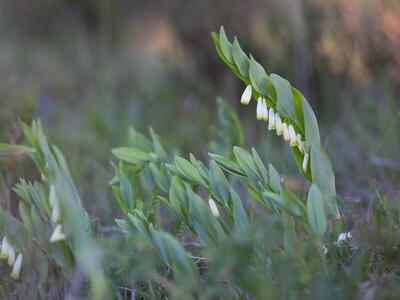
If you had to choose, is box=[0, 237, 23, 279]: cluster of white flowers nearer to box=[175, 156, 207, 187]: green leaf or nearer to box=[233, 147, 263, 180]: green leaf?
box=[175, 156, 207, 187]: green leaf

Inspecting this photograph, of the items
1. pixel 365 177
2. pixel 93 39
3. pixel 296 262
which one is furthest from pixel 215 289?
pixel 93 39

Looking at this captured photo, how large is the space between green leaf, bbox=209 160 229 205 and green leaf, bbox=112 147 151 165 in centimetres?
41

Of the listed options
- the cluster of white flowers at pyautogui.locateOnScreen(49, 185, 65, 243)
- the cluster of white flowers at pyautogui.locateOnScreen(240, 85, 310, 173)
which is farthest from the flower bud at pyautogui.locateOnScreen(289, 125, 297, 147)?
the cluster of white flowers at pyautogui.locateOnScreen(49, 185, 65, 243)

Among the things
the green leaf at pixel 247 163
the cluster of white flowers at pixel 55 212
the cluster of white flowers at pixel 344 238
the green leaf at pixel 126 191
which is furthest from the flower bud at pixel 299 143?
the cluster of white flowers at pixel 55 212

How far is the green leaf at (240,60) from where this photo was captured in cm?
153

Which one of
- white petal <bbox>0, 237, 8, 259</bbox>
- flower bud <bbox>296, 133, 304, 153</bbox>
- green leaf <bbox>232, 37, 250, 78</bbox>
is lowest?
white petal <bbox>0, 237, 8, 259</bbox>

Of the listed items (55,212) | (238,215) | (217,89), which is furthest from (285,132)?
(217,89)

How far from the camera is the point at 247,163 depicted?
156 cm

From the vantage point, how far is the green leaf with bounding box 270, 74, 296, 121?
153cm

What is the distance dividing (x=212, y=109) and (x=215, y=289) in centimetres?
263

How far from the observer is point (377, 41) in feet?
11.8

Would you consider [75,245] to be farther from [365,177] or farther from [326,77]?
[326,77]

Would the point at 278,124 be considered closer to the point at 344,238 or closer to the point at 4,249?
the point at 344,238

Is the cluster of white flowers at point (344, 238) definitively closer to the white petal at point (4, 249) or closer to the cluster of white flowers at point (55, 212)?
the cluster of white flowers at point (55, 212)
